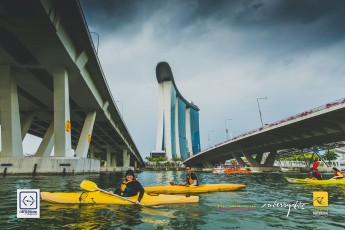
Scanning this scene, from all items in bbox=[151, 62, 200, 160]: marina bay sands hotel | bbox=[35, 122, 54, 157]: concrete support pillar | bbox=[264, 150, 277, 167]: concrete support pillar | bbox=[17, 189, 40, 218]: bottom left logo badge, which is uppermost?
bbox=[151, 62, 200, 160]: marina bay sands hotel

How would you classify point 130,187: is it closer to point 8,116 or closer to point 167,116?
point 8,116

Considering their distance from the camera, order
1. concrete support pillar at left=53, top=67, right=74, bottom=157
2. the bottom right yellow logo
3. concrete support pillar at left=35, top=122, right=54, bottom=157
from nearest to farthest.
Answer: the bottom right yellow logo < concrete support pillar at left=53, top=67, right=74, bottom=157 < concrete support pillar at left=35, top=122, right=54, bottom=157

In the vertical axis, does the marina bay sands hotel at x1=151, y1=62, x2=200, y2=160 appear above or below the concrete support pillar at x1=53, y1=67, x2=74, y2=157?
above

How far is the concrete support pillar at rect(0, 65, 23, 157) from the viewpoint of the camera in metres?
24.7

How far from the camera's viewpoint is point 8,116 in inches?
978

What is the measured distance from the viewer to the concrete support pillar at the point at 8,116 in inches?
971

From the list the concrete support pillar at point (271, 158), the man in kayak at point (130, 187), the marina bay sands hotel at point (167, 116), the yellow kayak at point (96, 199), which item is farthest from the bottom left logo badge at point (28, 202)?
the marina bay sands hotel at point (167, 116)

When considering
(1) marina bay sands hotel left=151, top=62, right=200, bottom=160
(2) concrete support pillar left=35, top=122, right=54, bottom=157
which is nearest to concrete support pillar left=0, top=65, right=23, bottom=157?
(2) concrete support pillar left=35, top=122, right=54, bottom=157

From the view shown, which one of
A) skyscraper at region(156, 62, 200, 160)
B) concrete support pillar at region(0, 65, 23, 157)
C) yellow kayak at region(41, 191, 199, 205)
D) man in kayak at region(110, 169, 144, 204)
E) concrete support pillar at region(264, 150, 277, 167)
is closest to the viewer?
yellow kayak at region(41, 191, 199, 205)

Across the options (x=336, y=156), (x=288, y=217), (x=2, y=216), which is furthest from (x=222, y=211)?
(x=336, y=156)

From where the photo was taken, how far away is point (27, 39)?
20203 mm

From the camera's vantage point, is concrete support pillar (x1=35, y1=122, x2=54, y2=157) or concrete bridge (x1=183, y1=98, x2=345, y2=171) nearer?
concrete bridge (x1=183, y1=98, x2=345, y2=171)

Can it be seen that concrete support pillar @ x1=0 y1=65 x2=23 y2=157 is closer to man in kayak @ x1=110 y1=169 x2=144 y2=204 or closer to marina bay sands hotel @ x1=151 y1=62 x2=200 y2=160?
man in kayak @ x1=110 y1=169 x2=144 y2=204

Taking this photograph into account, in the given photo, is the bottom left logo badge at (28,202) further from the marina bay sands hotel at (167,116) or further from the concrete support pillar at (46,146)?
the marina bay sands hotel at (167,116)
